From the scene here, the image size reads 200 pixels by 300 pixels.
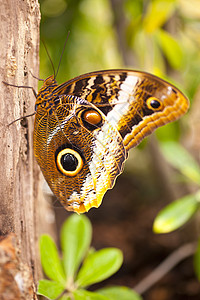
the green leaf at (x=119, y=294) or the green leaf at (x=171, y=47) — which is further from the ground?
the green leaf at (x=171, y=47)

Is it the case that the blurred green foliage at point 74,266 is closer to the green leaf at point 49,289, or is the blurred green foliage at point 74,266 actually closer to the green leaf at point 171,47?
the green leaf at point 49,289

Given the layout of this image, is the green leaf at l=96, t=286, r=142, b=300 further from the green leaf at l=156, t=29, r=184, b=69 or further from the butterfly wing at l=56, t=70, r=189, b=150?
the green leaf at l=156, t=29, r=184, b=69

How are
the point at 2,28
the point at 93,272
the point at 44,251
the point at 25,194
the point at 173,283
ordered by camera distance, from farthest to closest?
the point at 173,283, the point at 93,272, the point at 44,251, the point at 25,194, the point at 2,28

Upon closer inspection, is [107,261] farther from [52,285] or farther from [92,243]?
[92,243]

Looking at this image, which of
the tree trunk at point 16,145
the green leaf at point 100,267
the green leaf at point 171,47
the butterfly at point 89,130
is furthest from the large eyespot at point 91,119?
the green leaf at point 171,47

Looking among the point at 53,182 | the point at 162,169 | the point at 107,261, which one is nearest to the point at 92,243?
the point at 162,169

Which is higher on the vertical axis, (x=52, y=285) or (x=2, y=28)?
(x=2, y=28)
